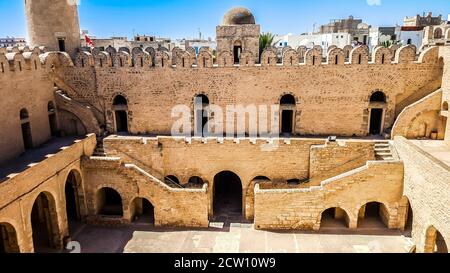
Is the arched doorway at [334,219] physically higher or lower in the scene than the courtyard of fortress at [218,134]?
lower

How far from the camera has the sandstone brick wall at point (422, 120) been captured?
49.9 feet

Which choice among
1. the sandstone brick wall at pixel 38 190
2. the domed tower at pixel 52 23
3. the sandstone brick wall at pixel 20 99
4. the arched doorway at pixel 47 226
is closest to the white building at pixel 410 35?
the domed tower at pixel 52 23

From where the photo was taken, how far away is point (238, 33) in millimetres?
19078

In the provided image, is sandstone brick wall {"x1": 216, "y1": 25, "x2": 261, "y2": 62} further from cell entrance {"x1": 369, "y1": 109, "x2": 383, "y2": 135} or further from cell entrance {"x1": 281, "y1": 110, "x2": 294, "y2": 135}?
cell entrance {"x1": 369, "y1": 109, "x2": 383, "y2": 135}

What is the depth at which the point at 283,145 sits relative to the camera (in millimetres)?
15461

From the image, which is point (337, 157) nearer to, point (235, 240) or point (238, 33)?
point (235, 240)

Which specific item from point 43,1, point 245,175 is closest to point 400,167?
point 245,175

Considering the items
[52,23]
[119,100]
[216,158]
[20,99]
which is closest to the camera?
[20,99]

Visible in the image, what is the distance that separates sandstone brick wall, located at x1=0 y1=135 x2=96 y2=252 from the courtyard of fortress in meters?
0.09

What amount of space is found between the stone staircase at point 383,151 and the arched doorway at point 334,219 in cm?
282

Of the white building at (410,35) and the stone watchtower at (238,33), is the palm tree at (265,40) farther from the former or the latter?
the white building at (410,35)

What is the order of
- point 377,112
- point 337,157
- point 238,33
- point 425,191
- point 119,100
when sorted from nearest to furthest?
point 425,191 < point 337,157 < point 377,112 < point 119,100 < point 238,33

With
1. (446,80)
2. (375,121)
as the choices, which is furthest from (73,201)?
(446,80)

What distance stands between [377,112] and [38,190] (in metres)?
15.0
